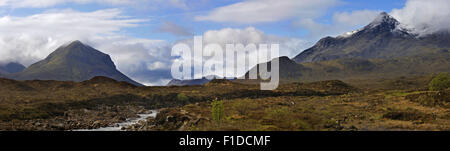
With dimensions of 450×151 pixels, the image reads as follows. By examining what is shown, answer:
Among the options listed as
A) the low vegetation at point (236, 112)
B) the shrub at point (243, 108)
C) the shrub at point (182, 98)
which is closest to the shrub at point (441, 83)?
the low vegetation at point (236, 112)


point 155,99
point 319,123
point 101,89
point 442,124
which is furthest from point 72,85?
point 442,124

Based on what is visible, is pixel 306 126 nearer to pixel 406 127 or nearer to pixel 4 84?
pixel 406 127

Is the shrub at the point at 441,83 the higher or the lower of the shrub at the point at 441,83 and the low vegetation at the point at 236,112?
the higher

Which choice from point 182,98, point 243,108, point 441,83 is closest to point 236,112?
point 243,108

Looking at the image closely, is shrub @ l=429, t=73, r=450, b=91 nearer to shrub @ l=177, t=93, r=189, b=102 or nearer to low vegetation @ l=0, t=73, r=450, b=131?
low vegetation @ l=0, t=73, r=450, b=131

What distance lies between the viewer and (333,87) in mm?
142875

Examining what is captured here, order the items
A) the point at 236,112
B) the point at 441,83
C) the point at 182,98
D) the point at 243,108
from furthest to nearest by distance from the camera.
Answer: the point at 182,98 < the point at 441,83 < the point at 243,108 < the point at 236,112

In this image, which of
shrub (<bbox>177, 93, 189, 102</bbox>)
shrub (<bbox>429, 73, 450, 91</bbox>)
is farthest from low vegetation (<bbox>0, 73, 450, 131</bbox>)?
shrub (<bbox>429, 73, 450, 91</bbox>)

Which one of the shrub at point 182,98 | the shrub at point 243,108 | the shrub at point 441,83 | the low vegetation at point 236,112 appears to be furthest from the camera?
the shrub at point 182,98

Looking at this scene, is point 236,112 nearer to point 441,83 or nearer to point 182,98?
point 441,83

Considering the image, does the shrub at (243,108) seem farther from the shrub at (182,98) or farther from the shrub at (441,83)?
the shrub at (182,98)

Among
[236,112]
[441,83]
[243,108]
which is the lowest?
[236,112]

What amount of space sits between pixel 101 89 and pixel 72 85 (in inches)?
645

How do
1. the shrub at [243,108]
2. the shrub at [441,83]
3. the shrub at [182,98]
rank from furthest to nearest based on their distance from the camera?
the shrub at [182,98] < the shrub at [441,83] < the shrub at [243,108]
